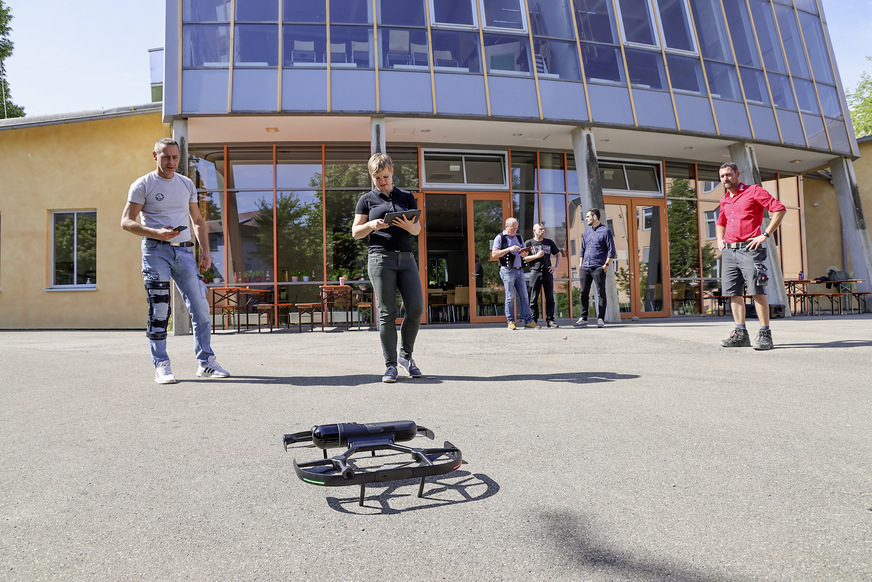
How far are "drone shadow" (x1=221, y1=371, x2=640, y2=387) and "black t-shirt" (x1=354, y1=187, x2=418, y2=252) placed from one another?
1153mm

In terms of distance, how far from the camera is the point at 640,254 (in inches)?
591

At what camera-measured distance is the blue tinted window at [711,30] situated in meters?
14.5

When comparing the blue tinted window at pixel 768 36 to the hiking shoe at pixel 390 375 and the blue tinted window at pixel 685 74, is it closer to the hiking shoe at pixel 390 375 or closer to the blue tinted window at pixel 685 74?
the blue tinted window at pixel 685 74

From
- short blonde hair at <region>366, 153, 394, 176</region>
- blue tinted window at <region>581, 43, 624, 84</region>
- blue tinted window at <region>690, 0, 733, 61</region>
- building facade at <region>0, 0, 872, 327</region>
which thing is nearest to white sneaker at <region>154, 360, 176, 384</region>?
short blonde hair at <region>366, 153, 394, 176</region>

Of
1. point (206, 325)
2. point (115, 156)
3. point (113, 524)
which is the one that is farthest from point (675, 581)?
point (115, 156)

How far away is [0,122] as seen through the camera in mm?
14727

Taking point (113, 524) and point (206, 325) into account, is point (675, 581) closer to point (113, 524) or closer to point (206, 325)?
point (113, 524)

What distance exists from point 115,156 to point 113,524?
50.5 ft

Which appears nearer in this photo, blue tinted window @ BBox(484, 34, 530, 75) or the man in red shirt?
the man in red shirt

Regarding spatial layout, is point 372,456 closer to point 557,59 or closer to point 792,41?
point 557,59

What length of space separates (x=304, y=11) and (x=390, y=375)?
33.4 ft

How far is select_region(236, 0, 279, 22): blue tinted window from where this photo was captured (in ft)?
39.1

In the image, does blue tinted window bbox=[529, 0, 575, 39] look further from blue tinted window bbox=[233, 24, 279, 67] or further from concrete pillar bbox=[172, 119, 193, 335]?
concrete pillar bbox=[172, 119, 193, 335]

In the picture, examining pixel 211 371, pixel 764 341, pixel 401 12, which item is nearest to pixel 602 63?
pixel 401 12
